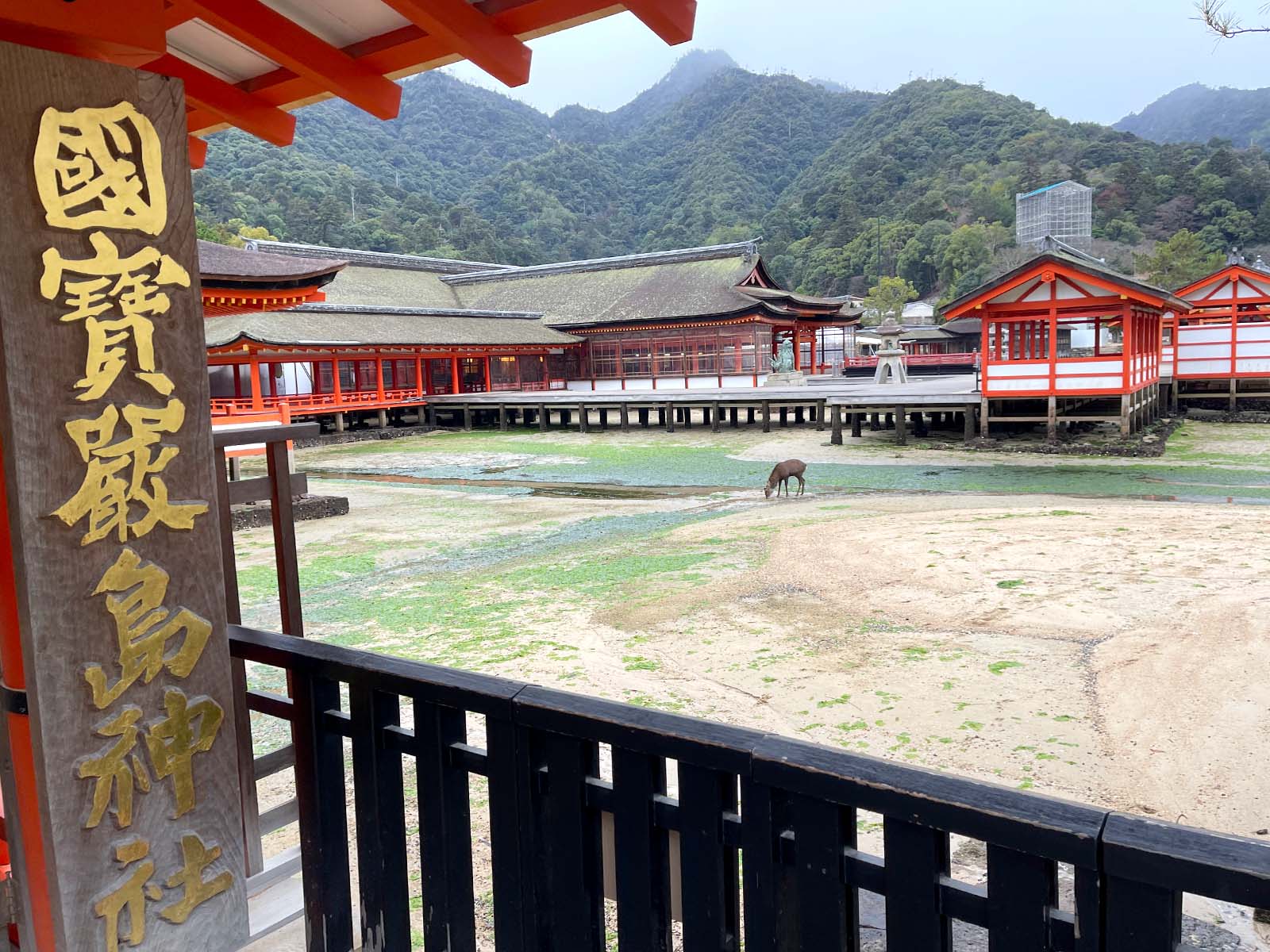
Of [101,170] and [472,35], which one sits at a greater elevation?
[472,35]

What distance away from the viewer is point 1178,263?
40562mm

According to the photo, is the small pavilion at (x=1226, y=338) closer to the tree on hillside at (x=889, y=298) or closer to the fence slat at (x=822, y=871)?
the fence slat at (x=822, y=871)

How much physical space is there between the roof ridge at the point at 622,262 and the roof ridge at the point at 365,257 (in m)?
0.69

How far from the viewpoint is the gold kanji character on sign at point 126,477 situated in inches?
72.6

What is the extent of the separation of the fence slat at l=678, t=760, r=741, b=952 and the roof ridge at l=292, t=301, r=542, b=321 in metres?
24.9

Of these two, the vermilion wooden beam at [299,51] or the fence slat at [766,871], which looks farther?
the vermilion wooden beam at [299,51]

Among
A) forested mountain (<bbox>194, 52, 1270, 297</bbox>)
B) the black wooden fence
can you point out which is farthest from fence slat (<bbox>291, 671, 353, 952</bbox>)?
forested mountain (<bbox>194, 52, 1270, 297</bbox>)

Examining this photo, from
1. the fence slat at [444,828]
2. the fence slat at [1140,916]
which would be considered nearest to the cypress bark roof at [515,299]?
the fence slat at [444,828]

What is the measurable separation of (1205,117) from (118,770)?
116 meters

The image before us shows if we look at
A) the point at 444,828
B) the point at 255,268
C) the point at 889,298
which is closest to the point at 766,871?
the point at 444,828

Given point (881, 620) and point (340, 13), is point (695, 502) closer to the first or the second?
point (881, 620)

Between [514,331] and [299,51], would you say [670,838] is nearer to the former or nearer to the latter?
[299,51]

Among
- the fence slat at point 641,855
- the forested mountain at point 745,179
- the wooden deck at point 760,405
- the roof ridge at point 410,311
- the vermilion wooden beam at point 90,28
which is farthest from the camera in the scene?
the forested mountain at point 745,179

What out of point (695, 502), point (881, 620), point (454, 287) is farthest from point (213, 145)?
point (881, 620)
